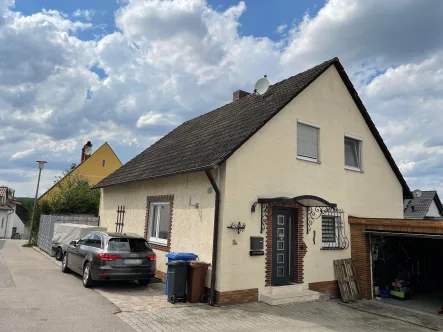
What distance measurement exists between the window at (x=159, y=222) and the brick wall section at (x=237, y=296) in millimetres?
3528

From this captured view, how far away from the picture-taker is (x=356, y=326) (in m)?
7.75

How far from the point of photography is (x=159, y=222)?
12.3m

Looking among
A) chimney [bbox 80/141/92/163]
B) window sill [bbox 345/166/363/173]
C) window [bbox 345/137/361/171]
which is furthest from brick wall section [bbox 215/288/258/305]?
chimney [bbox 80/141/92/163]

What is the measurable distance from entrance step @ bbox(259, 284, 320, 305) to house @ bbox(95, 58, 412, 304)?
0.03 meters

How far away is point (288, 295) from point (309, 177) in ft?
11.8

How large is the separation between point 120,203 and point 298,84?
30.1ft

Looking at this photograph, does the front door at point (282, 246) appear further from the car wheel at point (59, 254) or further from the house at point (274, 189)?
the car wheel at point (59, 254)

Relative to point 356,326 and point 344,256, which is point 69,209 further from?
point 356,326

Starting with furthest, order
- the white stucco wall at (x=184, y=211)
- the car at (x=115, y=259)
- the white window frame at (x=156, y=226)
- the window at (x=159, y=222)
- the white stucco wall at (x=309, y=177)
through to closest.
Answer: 1. the window at (x=159, y=222)
2. the white window frame at (x=156, y=226)
3. the white stucco wall at (x=184, y=211)
4. the car at (x=115, y=259)
5. the white stucco wall at (x=309, y=177)

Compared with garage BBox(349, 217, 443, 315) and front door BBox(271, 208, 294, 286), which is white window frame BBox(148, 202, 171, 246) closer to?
front door BBox(271, 208, 294, 286)

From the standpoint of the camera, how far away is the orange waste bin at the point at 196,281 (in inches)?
340

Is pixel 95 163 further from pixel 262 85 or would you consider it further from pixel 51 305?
pixel 51 305

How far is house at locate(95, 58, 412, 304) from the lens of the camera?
8.99 m

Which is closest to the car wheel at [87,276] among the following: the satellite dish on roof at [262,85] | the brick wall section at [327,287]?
the brick wall section at [327,287]
